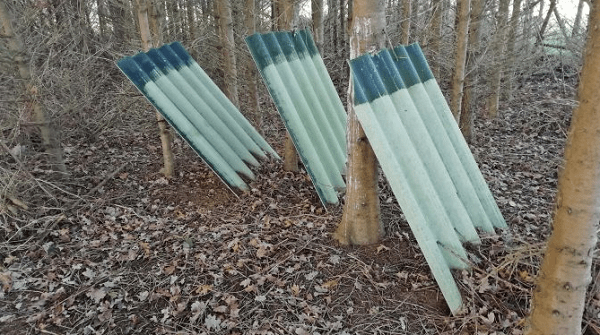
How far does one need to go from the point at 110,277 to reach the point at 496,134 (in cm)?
839

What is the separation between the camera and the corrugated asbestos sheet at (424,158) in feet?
12.4

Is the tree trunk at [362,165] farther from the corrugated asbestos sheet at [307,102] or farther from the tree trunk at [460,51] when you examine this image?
the tree trunk at [460,51]

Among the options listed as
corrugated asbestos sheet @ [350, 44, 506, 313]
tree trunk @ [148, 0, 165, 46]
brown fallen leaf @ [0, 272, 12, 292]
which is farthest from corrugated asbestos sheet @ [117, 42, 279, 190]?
corrugated asbestos sheet @ [350, 44, 506, 313]

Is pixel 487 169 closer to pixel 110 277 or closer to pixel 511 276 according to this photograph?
pixel 511 276

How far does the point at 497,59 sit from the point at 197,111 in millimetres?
7061

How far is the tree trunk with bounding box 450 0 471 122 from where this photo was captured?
7305 millimetres

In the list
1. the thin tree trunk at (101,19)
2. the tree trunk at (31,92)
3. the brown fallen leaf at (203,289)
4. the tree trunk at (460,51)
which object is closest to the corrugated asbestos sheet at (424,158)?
the brown fallen leaf at (203,289)

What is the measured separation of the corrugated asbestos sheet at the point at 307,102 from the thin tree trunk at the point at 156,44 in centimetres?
162

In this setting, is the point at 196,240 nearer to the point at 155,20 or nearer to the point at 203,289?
the point at 203,289

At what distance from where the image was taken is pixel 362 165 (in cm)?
417

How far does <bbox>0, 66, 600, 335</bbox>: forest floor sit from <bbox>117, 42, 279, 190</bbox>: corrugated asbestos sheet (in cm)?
39

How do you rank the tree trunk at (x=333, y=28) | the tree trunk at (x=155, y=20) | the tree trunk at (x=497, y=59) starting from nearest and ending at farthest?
the tree trunk at (x=155, y=20)
the tree trunk at (x=497, y=59)
the tree trunk at (x=333, y=28)

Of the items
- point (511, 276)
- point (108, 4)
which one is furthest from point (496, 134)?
point (108, 4)

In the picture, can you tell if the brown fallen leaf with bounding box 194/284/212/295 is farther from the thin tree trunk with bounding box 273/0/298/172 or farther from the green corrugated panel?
the green corrugated panel
